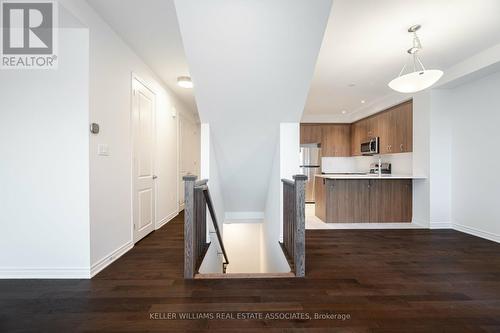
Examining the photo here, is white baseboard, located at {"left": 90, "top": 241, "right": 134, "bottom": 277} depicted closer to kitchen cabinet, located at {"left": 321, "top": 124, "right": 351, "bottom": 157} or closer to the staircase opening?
the staircase opening

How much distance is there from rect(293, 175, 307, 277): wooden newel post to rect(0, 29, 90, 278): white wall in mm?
2005

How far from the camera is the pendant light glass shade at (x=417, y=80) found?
2416 mm

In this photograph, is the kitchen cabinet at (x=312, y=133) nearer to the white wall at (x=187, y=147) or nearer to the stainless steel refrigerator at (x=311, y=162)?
the stainless steel refrigerator at (x=311, y=162)

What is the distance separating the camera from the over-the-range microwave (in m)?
5.23

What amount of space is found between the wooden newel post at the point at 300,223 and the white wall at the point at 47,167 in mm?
2005

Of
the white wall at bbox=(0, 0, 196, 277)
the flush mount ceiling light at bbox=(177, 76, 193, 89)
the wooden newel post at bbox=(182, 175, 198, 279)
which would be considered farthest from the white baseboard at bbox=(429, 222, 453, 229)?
the white wall at bbox=(0, 0, 196, 277)

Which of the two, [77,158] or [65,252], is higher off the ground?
[77,158]

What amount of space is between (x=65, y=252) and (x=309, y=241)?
9.40 ft

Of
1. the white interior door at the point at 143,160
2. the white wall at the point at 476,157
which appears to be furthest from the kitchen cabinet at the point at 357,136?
the white interior door at the point at 143,160

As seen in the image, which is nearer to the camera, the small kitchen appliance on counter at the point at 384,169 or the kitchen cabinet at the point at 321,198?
the kitchen cabinet at the point at 321,198

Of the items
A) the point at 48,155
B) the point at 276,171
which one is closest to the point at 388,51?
the point at 276,171

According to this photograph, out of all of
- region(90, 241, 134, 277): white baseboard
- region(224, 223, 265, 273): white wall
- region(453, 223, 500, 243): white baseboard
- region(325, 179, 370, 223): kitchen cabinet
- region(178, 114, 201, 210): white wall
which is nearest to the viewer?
region(90, 241, 134, 277): white baseboard

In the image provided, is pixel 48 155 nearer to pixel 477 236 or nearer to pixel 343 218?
pixel 343 218

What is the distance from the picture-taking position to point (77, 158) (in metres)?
2.16
